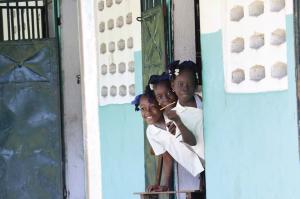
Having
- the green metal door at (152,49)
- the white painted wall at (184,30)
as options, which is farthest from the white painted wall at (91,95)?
the white painted wall at (184,30)

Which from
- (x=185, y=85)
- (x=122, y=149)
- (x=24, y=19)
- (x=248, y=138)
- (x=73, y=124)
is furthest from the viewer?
(x=24, y=19)

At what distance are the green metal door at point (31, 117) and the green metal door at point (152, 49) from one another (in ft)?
9.57

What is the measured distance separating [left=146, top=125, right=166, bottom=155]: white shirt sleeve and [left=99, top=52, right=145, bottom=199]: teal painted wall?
0.63 meters

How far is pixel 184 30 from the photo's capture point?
614cm

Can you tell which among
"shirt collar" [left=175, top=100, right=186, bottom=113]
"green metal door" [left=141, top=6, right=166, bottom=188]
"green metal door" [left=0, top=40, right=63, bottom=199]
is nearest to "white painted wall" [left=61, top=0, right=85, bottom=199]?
"green metal door" [left=0, top=40, right=63, bottom=199]

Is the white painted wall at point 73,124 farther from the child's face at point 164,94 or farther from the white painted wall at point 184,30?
the child's face at point 164,94

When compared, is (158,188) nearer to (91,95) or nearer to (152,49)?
(152,49)

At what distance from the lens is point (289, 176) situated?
15.0 feet

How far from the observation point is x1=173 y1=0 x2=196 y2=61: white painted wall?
6035 millimetres

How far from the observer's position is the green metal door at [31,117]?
9.59 meters

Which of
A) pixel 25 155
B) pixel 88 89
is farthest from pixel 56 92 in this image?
pixel 88 89

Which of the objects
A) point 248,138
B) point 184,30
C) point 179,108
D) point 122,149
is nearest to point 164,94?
point 179,108

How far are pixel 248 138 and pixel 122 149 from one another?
2554 millimetres

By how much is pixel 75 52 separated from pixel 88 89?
135 centimetres
